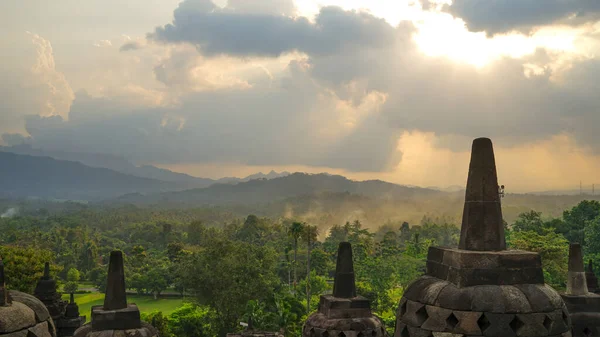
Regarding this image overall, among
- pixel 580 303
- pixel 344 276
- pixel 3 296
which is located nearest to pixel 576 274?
pixel 580 303

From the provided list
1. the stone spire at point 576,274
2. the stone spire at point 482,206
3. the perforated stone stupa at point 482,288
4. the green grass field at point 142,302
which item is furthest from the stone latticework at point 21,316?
the green grass field at point 142,302

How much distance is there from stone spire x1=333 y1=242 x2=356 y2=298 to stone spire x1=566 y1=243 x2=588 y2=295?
507cm

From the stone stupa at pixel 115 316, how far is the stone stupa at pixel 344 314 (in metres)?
4.02

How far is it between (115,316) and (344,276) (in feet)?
18.2

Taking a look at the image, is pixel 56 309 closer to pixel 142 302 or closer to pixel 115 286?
pixel 115 286

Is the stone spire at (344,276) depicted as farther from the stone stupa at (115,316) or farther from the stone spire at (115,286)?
the stone spire at (115,286)

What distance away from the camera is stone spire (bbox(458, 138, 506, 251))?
7.89 metres

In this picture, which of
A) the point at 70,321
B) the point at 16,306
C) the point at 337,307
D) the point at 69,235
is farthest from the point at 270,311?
the point at 69,235

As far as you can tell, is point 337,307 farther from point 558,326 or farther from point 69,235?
point 69,235

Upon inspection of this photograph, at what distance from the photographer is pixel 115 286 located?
10.2 m

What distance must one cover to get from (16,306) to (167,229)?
127519 millimetres

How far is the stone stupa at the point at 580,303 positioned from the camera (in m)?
11.2

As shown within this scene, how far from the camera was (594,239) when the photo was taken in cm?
5512

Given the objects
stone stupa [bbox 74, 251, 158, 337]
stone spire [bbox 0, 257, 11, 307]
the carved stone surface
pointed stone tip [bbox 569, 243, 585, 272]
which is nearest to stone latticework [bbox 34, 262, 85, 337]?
stone stupa [bbox 74, 251, 158, 337]
